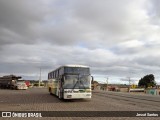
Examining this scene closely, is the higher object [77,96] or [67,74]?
[67,74]

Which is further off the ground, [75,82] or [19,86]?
[75,82]

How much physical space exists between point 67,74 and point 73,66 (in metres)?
0.96

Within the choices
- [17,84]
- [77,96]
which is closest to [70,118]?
[77,96]

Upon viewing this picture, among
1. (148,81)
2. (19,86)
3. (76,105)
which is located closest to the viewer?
(76,105)

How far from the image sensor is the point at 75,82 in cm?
2808

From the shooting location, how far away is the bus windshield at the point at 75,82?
27906 millimetres

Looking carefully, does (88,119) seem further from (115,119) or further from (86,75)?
(86,75)

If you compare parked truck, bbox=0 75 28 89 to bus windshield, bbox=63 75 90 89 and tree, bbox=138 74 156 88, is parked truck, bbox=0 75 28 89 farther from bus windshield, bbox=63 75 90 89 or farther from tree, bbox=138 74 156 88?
tree, bbox=138 74 156 88

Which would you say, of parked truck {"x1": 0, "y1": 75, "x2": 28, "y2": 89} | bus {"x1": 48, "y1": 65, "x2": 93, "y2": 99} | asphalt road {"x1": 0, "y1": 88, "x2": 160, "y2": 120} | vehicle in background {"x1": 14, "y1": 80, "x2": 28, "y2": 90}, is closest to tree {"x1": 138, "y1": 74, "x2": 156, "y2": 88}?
parked truck {"x1": 0, "y1": 75, "x2": 28, "y2": 89}

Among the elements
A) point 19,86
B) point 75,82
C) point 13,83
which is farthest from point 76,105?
point 13,83

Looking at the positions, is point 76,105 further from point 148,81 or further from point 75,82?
point 148,81

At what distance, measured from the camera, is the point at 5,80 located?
74.3 metres

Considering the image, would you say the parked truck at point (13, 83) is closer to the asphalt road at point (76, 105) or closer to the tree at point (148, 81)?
the asphalt road at point (76, 105)

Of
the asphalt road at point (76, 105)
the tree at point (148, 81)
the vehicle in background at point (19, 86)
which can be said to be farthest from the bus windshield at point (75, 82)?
the tree at point (148, 81)
